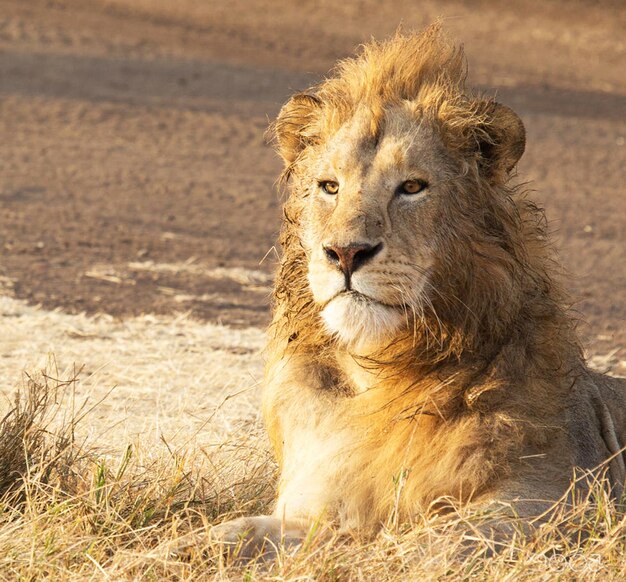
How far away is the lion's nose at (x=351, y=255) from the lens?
353cm

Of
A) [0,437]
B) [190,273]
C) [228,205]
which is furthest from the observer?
[228,205]

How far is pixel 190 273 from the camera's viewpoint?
8.06m

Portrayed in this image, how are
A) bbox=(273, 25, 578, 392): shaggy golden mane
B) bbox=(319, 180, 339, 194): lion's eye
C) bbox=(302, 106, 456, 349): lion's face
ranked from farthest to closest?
bbox=(319, 180, 339, 194): lion's eye < bbox=(273, 25, 578, 392): shaggy golden mane < bbox=(302, 106, 456, 349): lion's face

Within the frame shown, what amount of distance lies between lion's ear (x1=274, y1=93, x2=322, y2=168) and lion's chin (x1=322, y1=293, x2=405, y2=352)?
72 centimetres

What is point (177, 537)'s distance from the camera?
3613 millimetres

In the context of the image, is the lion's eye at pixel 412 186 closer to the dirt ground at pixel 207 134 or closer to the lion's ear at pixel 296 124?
the lion's ear at pixel 296 124

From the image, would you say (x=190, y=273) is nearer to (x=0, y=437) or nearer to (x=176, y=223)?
(x=176, y=223)

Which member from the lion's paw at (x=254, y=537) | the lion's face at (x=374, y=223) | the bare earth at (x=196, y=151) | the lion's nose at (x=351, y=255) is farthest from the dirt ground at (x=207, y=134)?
the lion's paw at (x=254, y=537)

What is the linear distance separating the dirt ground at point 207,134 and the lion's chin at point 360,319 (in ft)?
4.89

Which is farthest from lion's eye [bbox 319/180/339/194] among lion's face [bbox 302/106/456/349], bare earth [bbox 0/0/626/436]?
bare earth [bbox 0/0/626/436]

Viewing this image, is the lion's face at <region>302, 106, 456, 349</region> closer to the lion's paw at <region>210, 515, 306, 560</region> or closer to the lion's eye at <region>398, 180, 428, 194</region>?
the lion's eye at <region>398, 180, 428, 194</region>

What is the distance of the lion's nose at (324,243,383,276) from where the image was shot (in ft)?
11.6

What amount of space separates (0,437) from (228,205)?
19.2ft

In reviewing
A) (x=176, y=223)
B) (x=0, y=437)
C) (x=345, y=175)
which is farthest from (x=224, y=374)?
(x=176, y=223)
